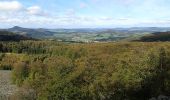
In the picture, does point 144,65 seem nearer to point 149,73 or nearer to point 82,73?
point 149,73

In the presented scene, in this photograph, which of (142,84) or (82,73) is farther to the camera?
(142,84)

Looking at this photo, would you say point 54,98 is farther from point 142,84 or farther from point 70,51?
point 70,51

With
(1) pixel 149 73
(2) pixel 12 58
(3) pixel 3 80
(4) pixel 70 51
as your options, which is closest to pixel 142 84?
(1) pixel 149 73

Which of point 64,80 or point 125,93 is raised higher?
point 64,80

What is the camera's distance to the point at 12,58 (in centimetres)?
18850

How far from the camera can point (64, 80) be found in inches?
2451

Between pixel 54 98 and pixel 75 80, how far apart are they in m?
6.42

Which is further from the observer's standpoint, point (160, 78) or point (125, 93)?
point (160, 78)

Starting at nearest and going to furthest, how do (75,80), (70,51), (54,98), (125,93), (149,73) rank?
(54,98)
(75,80)
(125,93)
(149,73)
(70,51)

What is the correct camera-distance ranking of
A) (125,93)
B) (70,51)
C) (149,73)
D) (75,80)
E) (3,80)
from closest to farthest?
(75,80)
(125,93)
(149,73)
(3,80)
(70,51)

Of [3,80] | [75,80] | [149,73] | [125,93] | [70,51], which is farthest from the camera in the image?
[70,51]

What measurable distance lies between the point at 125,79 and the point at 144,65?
971 centimetres

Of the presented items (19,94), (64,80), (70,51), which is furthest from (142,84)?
(70,51)

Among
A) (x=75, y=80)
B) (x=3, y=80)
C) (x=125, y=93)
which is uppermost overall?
(x=75, y=80)
